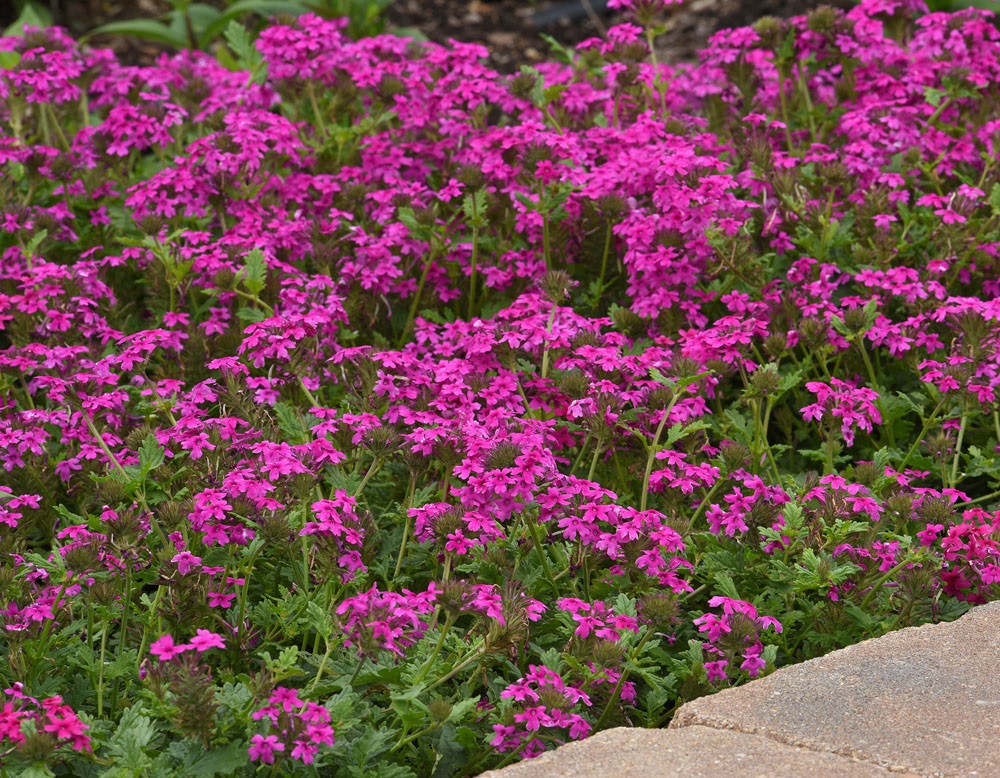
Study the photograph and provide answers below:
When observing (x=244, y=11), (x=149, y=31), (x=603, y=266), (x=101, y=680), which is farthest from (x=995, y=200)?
(x=149, y=31)

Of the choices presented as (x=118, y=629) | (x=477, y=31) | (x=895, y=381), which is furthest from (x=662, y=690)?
(x=477, y=31)

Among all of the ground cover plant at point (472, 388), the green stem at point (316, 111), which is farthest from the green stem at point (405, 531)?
the green stem at point (316, 111)

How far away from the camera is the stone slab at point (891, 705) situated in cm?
229

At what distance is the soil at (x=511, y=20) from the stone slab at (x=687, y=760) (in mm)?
5564

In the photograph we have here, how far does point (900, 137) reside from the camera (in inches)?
168

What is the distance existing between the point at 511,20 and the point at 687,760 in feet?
21.4

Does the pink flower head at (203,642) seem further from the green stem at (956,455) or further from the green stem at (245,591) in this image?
the green stem at (956,455)

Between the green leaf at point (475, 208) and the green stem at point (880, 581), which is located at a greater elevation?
the green leaf at point (475, 208)

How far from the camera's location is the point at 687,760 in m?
2.27

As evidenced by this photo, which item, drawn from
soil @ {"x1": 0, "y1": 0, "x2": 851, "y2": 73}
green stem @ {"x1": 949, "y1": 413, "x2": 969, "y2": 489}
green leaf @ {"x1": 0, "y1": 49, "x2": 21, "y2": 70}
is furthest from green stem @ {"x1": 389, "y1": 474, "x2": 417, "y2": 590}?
soil @ {"x1": 0, "y1": 0, "x2": 851, "y2": 73}

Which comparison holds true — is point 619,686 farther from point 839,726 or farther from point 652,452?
point 652,452

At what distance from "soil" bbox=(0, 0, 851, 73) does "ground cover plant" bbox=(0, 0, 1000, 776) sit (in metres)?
2.66

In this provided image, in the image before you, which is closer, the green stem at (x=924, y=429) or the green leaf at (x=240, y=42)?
the green stem at (x=924, y=429)

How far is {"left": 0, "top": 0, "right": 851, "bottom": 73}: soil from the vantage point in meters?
7.58
